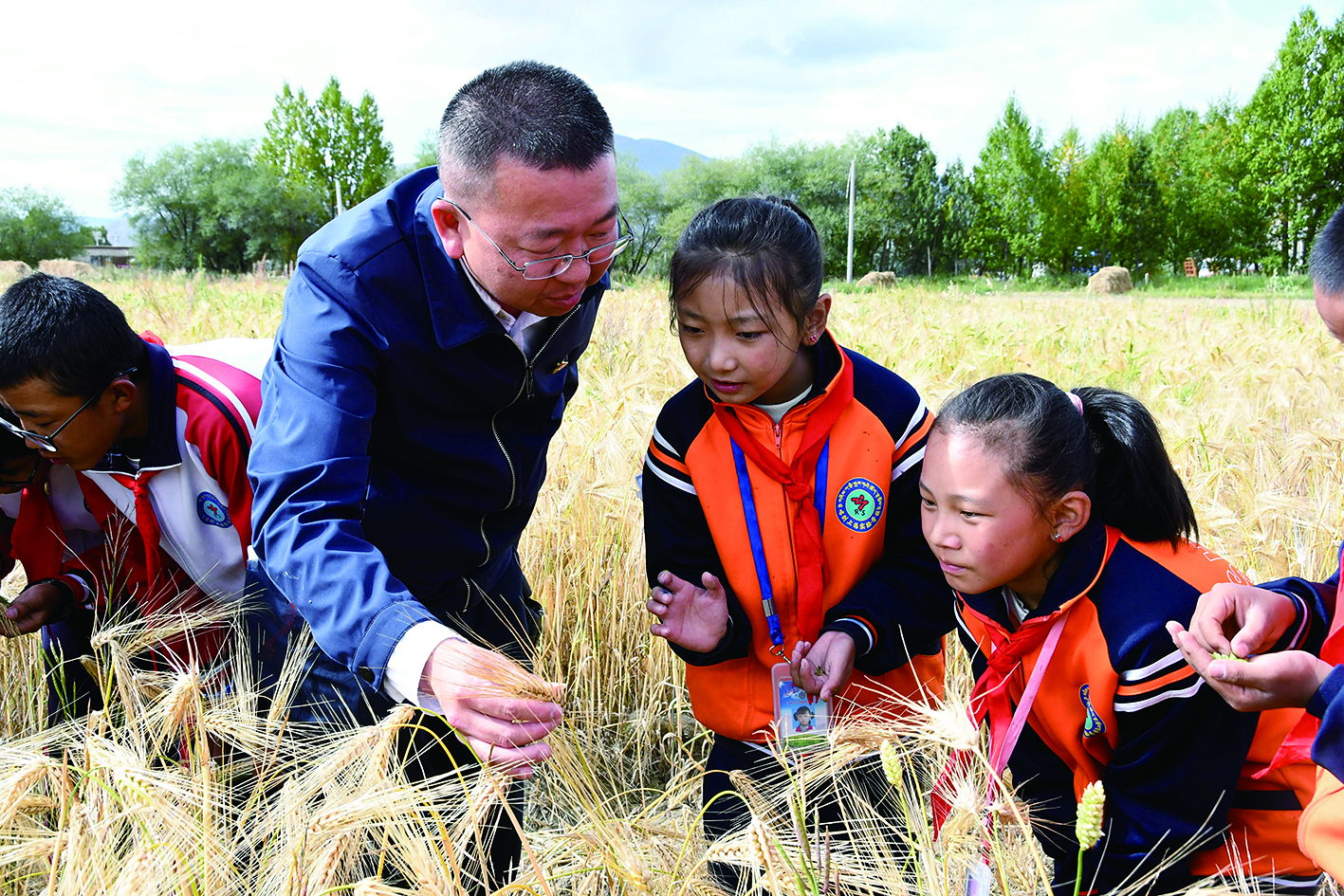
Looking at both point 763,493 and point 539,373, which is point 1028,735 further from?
point 539,373

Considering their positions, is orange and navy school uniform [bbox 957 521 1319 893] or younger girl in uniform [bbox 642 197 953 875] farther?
younger girl in uniform [bbox 642 197 953 875]

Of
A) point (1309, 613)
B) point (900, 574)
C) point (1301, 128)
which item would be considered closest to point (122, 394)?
point (900, 574)

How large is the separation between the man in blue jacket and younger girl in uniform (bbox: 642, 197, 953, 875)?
293 millimetres

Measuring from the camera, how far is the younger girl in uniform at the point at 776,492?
1.74 m

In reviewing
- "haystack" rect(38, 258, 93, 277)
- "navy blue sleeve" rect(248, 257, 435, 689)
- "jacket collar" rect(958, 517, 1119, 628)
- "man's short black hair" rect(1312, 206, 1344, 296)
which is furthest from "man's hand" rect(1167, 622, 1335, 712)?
"haystack" rect(38, 258, 93, 277)

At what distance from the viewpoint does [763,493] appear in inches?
71.2

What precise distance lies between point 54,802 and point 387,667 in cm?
56

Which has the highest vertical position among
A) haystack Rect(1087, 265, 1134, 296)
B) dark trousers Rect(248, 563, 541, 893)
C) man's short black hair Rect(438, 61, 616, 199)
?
haystack Rect(1087, 265, 1134, 296)

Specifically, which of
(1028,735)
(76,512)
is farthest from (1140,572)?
(76,512)

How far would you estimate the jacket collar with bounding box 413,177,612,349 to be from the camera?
1.68 meters

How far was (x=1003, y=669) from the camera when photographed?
5.19 ft

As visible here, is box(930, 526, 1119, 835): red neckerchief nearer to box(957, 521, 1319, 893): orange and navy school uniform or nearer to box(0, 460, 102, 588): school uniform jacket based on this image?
box(957, 521, 1319, 893): orange and navy school uniform

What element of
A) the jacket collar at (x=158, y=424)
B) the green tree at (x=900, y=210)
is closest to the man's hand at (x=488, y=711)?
the jacket collar at (x=158, y=424)

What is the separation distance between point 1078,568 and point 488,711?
1.00 meters
